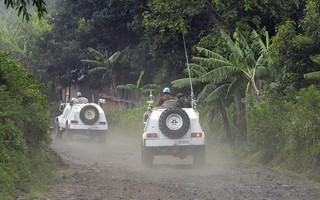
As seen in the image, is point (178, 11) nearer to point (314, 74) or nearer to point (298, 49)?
point (298, 49)

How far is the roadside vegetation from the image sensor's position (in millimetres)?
15094

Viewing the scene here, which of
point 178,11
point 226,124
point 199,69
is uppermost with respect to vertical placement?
point 178,11

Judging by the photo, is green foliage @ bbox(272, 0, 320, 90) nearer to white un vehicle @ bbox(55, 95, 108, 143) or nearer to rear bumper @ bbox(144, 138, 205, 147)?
rear bumper @ bbox(144, 138, 205, 147)

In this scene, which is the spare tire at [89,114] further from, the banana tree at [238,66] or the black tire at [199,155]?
the black tire at [199,155]

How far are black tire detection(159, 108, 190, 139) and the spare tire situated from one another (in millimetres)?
10748

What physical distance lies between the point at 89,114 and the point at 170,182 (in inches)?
559

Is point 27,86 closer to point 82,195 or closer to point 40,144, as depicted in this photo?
point 40,144

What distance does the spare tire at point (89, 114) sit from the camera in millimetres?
28625

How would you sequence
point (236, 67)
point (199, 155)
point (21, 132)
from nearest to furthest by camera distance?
1. point (21, 132)
2. point (199, 155)
3. point (236, 67)

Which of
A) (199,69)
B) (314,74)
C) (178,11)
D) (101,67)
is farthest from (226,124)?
(101,67)

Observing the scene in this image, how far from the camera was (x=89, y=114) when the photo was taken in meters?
28.8

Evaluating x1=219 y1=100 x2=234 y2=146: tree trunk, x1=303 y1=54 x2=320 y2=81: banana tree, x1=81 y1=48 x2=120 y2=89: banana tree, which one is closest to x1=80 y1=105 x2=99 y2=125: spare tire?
x1=219 y1=100 x2=234 y2=146: tree trunk

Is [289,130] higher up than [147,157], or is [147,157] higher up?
[289,130]

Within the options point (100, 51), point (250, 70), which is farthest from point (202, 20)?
point (100, 51)
